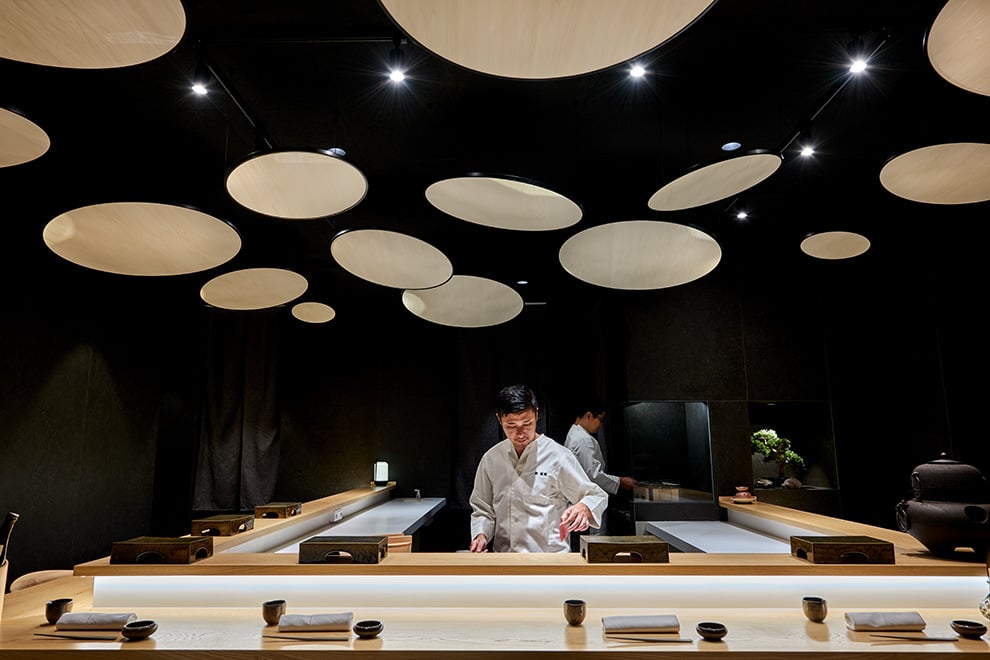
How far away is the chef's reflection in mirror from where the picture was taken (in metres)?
3.43

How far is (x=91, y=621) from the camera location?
6.23 ft

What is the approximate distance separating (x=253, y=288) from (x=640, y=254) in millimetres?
2285

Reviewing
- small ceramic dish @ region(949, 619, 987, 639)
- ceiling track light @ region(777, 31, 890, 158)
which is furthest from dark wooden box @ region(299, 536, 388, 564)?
ceiling track light @ region(777, 31, 890, 158)

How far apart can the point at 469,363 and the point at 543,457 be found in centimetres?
350

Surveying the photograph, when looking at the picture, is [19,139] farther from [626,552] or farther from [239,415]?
[239,415]

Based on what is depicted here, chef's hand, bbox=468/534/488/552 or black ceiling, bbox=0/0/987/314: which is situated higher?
black ceiling, bbox=0/0/987/314

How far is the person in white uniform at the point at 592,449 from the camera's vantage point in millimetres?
5602

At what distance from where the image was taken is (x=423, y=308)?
14.5 feet

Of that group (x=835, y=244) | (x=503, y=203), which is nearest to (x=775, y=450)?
(x=835, y=244)

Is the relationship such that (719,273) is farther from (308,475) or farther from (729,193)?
(308,475)

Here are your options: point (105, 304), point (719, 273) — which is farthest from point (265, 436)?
point (719, 273)

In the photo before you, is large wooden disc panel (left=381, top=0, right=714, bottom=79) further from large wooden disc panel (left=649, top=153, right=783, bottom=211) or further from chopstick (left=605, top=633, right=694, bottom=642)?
chopstick (left=605, top=633, right=694, bottom=642)

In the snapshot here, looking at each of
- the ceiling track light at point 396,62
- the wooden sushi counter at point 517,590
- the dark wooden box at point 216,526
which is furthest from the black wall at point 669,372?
the ceiling track light at point 396,62

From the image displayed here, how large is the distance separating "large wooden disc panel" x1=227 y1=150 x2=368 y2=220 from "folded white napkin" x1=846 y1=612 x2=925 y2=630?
2.24 metres
